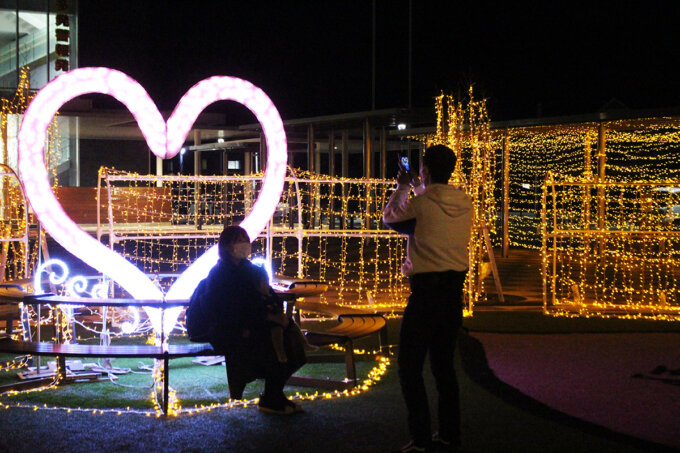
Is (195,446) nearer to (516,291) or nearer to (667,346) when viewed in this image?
(667,346)

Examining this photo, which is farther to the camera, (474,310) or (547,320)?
(474,310)

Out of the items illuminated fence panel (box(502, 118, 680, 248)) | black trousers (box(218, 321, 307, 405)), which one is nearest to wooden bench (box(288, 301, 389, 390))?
black trousers (box(218, 321, 307, 405))

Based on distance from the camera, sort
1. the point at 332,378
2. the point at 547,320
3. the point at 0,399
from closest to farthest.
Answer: the point at 0,399
the point at 332,378
the point at 547,320

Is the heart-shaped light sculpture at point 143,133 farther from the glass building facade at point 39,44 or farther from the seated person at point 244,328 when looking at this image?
the glass building facade at point 39,44

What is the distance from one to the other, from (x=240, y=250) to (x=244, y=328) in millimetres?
530

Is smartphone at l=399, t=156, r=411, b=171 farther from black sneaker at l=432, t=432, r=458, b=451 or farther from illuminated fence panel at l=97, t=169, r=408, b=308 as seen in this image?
illuminated fence panel at l=97, t=169, r=408, b=308

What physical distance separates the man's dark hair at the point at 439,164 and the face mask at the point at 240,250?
57.6 inches

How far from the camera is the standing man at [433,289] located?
446cm

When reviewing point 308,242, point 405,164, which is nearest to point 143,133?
point 405,164

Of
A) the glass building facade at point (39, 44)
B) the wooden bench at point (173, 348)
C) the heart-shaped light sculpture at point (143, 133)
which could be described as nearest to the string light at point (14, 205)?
the glass building facade at point (39, 44)

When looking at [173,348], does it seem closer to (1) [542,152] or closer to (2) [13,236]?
(2) [13,236]

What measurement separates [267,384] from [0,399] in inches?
79.8

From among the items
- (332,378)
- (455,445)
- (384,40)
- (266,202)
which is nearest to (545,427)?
(455,445)

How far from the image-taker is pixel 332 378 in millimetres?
6730
